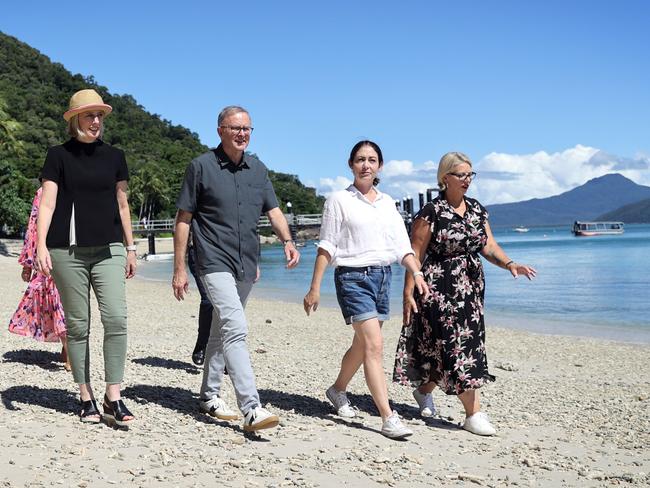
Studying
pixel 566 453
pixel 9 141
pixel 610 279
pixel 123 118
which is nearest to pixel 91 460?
pixel 566 453

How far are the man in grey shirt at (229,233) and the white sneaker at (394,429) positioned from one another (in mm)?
794

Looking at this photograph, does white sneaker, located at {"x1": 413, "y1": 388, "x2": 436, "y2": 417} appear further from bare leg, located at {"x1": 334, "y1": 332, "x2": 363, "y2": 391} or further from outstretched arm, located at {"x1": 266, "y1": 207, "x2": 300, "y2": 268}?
outstretched arm, located at {"x1": 266, "y1": 207, "x2": 300, "y2": 268}

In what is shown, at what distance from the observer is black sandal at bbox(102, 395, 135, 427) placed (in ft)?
15.5

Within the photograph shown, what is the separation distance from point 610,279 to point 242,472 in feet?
94.1

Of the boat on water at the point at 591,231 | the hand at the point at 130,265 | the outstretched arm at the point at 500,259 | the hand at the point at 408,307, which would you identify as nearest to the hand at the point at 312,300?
the hand at the point at 408,307

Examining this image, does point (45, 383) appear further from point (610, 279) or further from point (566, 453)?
point (610, 279)

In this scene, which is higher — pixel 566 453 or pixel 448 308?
pixel 448 308

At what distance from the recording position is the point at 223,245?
4758 mm

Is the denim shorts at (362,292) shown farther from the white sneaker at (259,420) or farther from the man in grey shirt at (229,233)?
the white sneaker at (259,420)

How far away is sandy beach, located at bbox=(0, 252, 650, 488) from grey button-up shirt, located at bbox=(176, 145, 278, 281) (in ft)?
3.43

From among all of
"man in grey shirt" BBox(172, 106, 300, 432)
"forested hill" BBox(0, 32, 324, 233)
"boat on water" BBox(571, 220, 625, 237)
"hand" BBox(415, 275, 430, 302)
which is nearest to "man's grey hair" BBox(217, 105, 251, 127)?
"man in grey shirt" BBox(172, 106, 300, 432)

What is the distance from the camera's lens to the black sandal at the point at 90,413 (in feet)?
15.9

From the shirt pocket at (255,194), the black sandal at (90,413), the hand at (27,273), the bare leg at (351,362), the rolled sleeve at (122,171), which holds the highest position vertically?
the rolled sleeve at (122,171)

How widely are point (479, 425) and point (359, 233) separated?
1.49 metres
